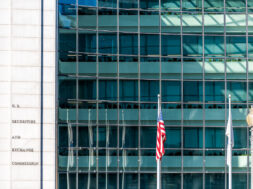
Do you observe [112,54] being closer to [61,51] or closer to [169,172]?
[61,51]

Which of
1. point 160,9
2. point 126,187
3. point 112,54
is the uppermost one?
point 160,9

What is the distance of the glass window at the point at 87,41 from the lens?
3895 centimetres

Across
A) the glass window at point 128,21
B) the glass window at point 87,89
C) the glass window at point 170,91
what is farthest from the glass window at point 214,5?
the glass window at point 87,89

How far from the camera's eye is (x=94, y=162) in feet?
127

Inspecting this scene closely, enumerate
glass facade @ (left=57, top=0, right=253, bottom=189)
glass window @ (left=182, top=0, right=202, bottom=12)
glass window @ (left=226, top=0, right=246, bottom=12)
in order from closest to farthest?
1. glass facade @ (left=57, top=0, right=253, bottom=189)
2. glass window @ (left=182, top=0, right=202, bottom=12)
3. glass window @ (left=226, top=0, right=246, bottom=12)

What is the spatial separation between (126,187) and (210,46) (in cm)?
1006

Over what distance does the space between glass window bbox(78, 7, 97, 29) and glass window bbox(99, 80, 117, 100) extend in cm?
333

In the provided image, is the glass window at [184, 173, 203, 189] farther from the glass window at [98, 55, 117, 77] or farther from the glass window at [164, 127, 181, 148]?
the glass window at [98, 55, 117, 77]

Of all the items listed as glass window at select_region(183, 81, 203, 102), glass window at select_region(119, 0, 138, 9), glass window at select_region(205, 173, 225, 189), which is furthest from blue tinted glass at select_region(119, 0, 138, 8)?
glass window at select_region(205, 173, 225, 189)

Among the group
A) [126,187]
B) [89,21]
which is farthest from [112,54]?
[126,187]

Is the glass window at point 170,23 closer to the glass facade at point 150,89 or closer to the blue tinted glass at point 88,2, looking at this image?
the glass facade at point 150,89

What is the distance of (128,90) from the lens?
39719 millimetres

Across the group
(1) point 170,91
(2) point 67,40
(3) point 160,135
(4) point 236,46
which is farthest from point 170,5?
→ (3) point 160,135

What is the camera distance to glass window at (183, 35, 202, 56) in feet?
133
